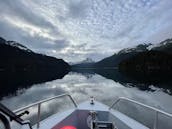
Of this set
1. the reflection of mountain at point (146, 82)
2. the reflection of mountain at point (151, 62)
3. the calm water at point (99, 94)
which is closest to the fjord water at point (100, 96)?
the calm water at point (99, 94)

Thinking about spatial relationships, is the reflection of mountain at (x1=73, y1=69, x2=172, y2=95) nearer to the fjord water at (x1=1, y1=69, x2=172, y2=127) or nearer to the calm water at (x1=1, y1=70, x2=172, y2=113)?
the fjord water at (x1=1, y1=69, x2=172, y2=127)

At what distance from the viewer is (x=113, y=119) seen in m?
4.61

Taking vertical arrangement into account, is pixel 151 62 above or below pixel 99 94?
above

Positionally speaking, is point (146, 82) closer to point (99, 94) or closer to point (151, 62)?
point (99, 94)

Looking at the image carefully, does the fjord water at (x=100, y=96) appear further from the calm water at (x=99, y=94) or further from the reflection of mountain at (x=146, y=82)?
the reflection of mountain at (x=146, y=82)

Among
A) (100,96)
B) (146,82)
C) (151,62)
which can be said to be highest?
(151,62)

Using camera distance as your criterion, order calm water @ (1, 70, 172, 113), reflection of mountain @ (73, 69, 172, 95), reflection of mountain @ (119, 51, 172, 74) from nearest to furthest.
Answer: calm water @ (1, 70, 172, 113), reflection of mountain @ (73, 69, 172, 95), reflection of mountain @ (119, 51, 172, 74)

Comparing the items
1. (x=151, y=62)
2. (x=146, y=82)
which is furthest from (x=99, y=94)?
(x=151, y=62)

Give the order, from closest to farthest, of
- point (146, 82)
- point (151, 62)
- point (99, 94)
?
point (99, 94)
point (146, 82)
point (151, 62)

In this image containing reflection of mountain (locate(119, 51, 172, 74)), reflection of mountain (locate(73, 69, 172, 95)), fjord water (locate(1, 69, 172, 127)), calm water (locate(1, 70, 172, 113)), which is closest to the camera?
fjord water (locate(1, 69, 172, 127))

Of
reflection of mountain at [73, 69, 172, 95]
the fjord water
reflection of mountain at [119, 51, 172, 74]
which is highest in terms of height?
reflection of mountain at [119, 51, 172, 74]

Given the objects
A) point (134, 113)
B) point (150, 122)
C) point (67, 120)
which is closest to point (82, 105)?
point (67, 120)

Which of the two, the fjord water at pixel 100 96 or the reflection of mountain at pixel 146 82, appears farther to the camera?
the reflection of mountain at pixel 146 82

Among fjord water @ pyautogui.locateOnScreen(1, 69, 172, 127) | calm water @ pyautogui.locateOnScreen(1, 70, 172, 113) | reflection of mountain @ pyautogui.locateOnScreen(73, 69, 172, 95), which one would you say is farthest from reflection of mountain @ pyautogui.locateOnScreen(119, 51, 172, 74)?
calm water @ pyautogui.locateOnScreen(1, 70, 172, 113)
